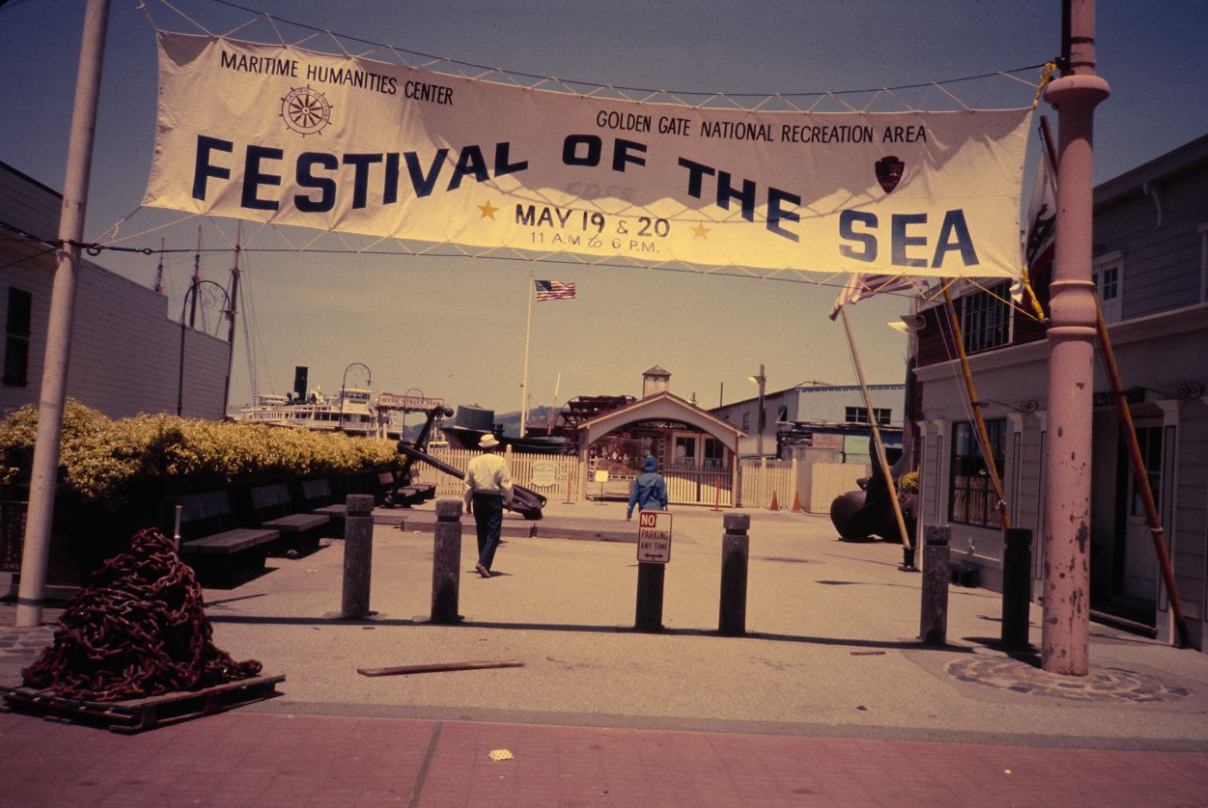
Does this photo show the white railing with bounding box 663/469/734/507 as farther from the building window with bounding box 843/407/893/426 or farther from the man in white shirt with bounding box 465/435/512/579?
the building window with bounding box 843/407/893/426

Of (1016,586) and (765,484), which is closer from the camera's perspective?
(1016,586)

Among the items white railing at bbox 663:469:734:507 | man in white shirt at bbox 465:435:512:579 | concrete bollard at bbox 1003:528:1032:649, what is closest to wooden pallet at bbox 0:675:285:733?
man in white shirt at bbox 465:435:512:579

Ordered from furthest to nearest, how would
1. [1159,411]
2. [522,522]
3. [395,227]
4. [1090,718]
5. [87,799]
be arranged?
[522,522] → [1159,411] → [395,227] → [1090,718] → [87,799]

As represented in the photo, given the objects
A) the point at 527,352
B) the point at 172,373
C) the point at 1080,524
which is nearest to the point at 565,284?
the point at 527,352

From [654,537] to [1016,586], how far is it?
11.7ft

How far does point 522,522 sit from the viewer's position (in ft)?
68.3

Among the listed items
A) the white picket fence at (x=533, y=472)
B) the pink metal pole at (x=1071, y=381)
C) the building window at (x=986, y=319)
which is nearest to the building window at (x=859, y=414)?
the white picket fence at (x=533, y=472)

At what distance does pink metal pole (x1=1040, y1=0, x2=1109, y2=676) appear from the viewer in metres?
8.09

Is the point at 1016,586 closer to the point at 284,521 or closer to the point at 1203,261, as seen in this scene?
the point at 1203,261

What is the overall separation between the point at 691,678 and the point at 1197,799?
3.46 m

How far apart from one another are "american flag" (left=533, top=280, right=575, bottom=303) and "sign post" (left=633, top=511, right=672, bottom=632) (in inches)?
1308

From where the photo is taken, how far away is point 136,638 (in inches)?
239

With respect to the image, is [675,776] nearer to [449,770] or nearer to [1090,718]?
[449,770]

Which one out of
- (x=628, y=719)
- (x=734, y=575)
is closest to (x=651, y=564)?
(x=734, y=575)
